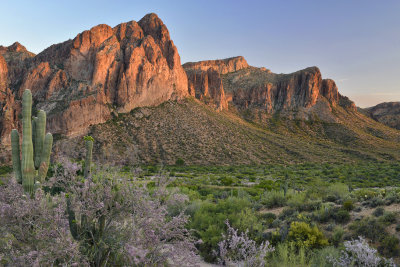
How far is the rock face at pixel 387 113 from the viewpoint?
114m

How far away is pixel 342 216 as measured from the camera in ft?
28.6

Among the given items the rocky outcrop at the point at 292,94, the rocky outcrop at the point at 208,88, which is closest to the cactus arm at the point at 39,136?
the rocky outcrop at the point at 208,88

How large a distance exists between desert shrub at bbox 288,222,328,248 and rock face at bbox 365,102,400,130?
5382 inches

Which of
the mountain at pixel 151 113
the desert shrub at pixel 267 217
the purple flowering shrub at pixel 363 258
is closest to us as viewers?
the purple flowering shrub at pixel 363 258

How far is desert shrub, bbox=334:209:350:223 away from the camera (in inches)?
340

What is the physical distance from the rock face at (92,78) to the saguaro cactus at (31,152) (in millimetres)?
53301

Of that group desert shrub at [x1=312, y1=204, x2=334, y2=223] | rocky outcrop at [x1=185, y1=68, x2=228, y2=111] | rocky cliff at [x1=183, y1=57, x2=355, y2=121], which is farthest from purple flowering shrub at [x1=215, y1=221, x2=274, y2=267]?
rocky cliff at [x1=183, y1=57, x2=355, y2=121]

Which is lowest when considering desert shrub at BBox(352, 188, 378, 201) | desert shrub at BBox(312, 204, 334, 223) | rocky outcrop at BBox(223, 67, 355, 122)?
desert shrub at BBox(312, 204, 334, 223)

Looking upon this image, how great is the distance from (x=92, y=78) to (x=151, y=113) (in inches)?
770

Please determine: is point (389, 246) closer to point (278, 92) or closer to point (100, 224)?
point (100, 224)

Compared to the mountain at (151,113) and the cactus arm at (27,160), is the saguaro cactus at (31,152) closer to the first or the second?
the cactus arm at (27,160)

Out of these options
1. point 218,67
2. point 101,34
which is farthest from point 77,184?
point 218,67

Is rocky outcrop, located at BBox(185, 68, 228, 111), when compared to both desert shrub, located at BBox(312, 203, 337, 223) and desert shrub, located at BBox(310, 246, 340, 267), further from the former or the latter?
desert shrub, located at BBox(310, 246, 340, 267)

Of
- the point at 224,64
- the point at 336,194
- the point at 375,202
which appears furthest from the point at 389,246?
the point at 224,64
